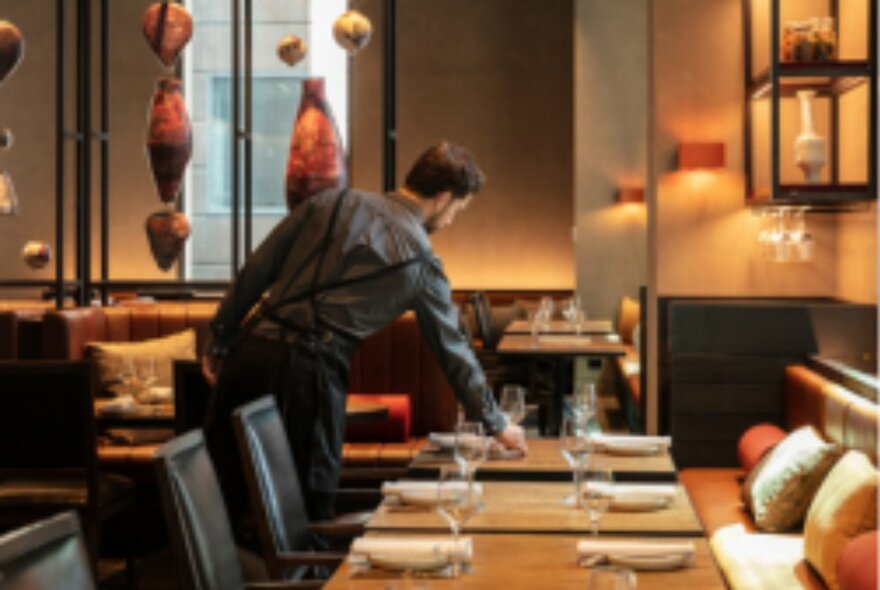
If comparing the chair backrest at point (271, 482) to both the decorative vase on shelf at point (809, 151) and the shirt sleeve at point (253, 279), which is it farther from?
the decorative vase on shelf at point (809, 151)

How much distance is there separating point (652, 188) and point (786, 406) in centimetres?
119

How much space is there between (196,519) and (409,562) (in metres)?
0.40

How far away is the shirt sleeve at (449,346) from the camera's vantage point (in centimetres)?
387

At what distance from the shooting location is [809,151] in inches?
224

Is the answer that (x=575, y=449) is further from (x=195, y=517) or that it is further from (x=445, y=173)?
(x=445, y=173)

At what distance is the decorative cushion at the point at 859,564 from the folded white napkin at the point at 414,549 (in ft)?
3.64

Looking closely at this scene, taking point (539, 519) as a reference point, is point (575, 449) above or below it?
above

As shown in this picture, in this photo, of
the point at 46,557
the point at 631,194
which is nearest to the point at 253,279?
the point at 46,557

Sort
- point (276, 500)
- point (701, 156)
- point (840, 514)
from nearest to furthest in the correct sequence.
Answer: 1. point (276, 500)
2. point (840, 514)
3. point (701, 156)

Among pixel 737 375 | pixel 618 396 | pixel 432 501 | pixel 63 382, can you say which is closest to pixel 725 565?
pixel 432 501

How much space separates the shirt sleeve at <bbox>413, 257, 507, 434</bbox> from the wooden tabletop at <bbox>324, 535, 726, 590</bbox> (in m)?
1.16

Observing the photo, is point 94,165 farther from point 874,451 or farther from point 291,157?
point 874,451

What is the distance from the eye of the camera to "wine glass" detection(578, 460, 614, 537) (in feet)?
8.59

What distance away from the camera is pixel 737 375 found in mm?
5941
